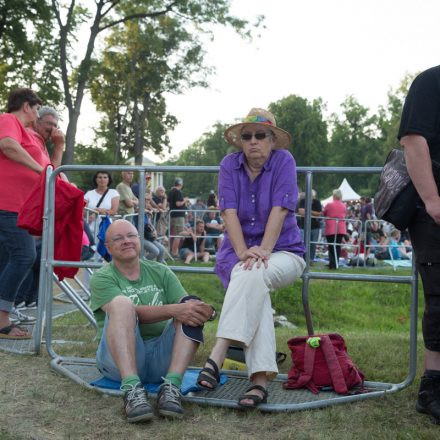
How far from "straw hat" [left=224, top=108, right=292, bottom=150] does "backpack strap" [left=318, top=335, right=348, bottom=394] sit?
1.33 metres

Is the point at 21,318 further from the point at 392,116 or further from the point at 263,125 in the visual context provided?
the point at 392,116

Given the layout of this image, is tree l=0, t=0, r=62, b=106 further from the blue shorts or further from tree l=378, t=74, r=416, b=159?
tree l=378, t=74, r=416, b=159

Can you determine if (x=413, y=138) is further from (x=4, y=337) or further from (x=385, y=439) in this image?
(x=4, y=337)

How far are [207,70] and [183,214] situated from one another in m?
22.2

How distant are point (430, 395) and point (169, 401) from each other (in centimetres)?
138

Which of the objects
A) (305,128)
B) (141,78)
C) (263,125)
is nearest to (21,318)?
(263,125)

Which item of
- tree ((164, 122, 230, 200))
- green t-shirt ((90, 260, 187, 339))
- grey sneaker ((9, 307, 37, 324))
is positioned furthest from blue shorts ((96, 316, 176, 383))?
tree ((164, 122, 230, 200))

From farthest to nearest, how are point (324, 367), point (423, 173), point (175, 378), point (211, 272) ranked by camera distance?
point (211, 272), point (324, 367), point (175, 378), point (423, 173)

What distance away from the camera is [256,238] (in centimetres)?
432

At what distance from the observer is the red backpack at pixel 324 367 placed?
4012mm

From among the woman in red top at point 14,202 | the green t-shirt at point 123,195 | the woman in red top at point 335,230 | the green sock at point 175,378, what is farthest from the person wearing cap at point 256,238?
the woman in red top at point 335,230

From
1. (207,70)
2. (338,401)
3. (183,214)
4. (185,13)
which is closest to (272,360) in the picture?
(338,401)

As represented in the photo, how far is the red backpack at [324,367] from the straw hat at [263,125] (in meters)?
1.31

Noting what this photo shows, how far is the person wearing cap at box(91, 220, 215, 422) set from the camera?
365 cm
